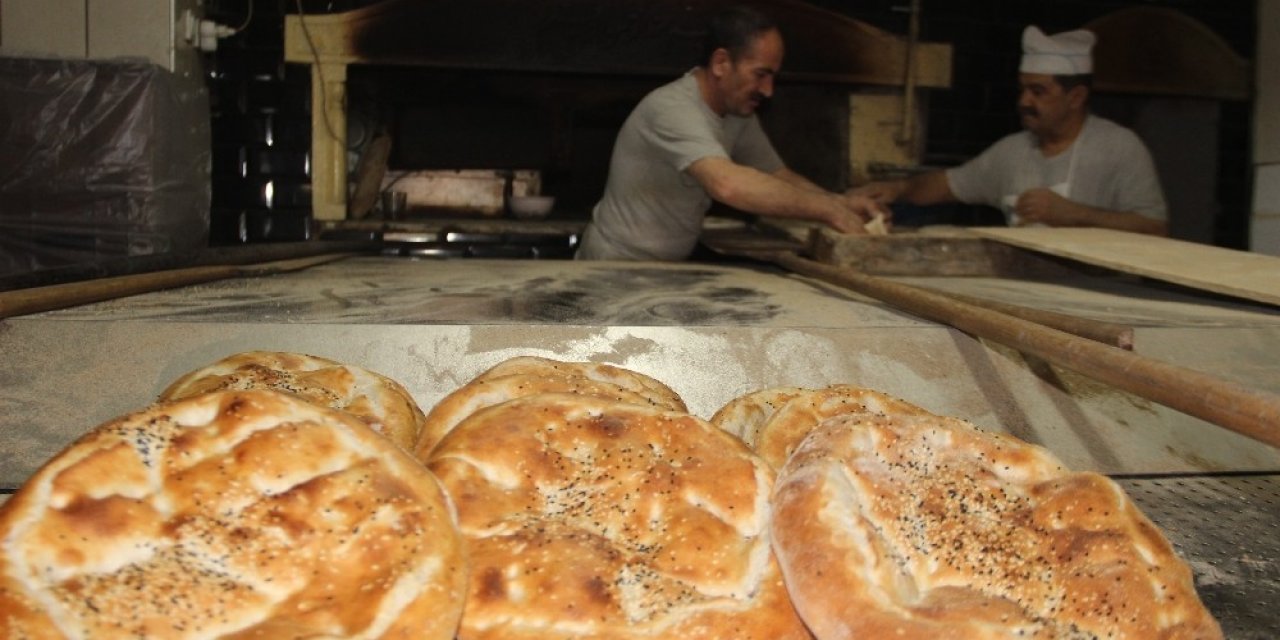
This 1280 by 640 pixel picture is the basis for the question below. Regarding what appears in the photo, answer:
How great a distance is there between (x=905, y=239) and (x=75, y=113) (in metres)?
3.56

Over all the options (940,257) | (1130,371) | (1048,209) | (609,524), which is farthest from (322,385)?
(1048,209)

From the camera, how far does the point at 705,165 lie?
384 cm

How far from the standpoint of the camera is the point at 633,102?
6.07 metres

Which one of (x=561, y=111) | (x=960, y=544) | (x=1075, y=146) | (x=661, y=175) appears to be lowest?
(x=960, y=544)

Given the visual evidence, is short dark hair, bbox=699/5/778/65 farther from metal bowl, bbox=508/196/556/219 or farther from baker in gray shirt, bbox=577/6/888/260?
metal bowl, bbox=508/196/556/219

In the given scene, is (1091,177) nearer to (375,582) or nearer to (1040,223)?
(1040,223)

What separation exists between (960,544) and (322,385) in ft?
3.27

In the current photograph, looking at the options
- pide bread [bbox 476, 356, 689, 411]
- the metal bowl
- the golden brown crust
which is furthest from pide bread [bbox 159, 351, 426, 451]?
the metal bowl

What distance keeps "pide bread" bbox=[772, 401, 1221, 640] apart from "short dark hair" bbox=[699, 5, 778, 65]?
2962 mm

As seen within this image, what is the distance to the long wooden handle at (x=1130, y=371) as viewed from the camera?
114cm

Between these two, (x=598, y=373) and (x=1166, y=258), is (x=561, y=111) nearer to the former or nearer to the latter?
(x=1166, y=258)

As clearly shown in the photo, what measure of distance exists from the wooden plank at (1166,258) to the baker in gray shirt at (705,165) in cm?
68

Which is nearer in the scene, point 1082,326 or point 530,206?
point 1082,326

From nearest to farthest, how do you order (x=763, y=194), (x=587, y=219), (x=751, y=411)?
(x=751, y=411), (x=763, y=194), (x=587, y=219)
